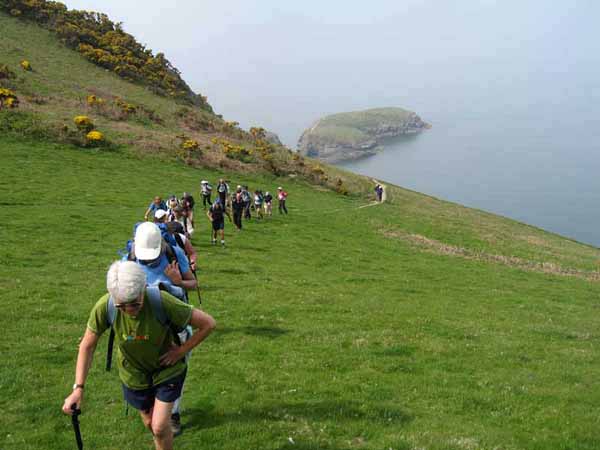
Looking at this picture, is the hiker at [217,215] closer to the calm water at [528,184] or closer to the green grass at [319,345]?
the green grass at [319,345]

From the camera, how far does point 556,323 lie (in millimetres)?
19125

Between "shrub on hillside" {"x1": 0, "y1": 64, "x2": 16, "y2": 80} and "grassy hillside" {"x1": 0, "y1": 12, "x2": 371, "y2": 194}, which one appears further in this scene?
"shrub on hillside" {"x1": 0, "y1": 64, "x2": 16, "y2": 80}

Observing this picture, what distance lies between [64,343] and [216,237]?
16.4 meters

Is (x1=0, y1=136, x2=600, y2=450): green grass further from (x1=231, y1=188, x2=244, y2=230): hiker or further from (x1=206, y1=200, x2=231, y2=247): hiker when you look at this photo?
(x1=206, y1=200, x2=231, y2=247): hiker

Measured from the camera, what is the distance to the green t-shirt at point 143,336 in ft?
19.0

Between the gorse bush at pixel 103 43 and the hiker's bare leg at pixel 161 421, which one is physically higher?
the gorse bush at pixel 103 43

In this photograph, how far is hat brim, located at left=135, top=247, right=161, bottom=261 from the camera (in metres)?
6.94

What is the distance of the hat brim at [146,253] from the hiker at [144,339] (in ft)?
3.41

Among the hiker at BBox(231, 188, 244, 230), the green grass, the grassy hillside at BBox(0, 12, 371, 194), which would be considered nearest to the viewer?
the green grass

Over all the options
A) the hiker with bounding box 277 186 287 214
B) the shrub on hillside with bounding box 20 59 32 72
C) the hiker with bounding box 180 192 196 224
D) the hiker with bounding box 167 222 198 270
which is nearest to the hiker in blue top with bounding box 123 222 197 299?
the hiker with bounding box 167 222 198 270

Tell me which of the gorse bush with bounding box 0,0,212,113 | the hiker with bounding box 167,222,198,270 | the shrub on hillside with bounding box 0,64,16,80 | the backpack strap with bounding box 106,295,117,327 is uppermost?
the gorse bush with bounding box 0,0,212,113

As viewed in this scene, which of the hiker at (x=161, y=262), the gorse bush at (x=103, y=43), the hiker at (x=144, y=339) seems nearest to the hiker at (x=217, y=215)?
the hiker at (x=161, y=262)

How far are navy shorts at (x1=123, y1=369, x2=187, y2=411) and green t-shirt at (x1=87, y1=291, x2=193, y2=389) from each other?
74 millimetres

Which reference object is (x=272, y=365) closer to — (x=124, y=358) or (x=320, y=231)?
(x=124, y=358)
